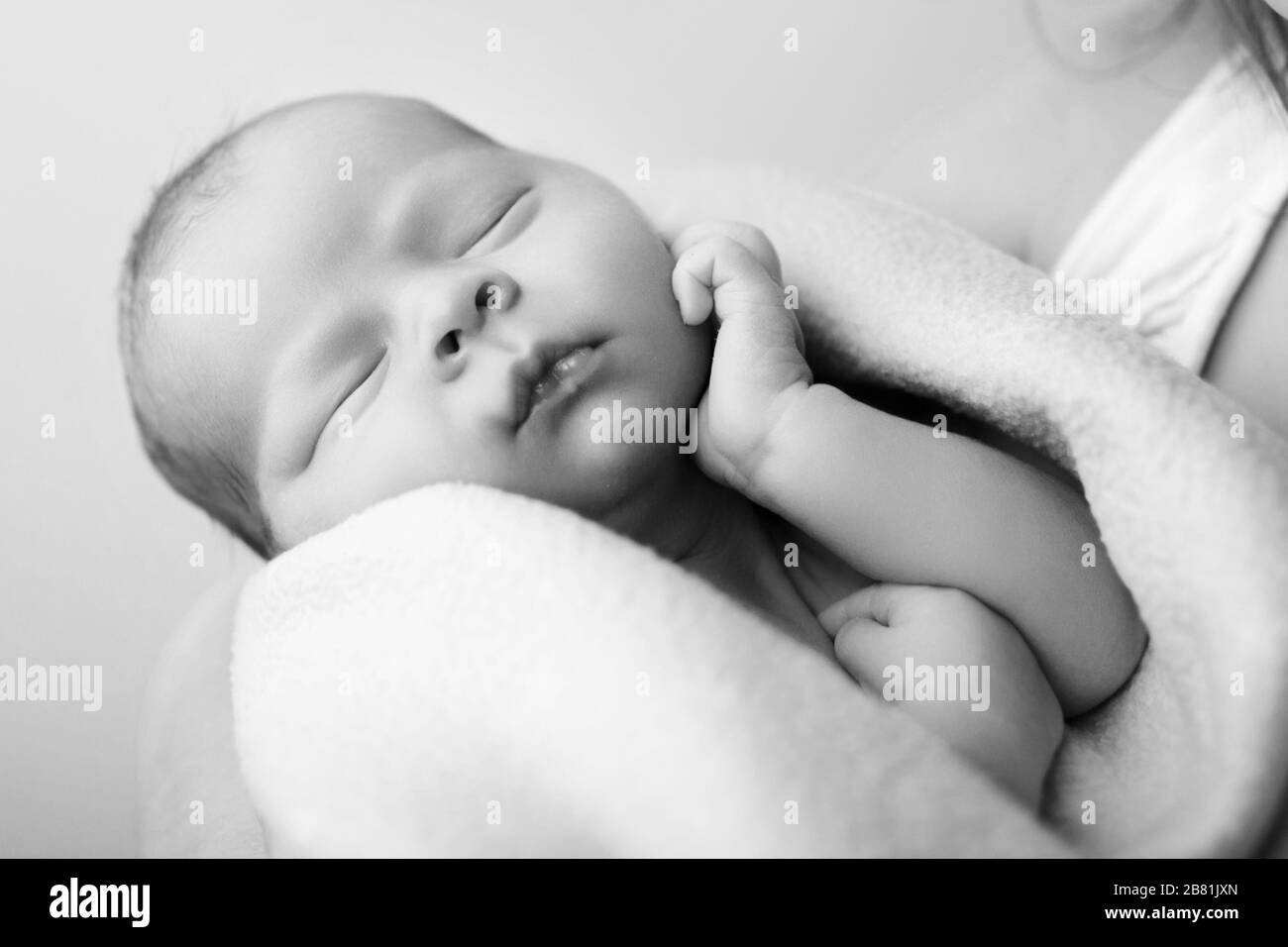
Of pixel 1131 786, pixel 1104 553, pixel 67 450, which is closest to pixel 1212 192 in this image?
pixel 1104 553

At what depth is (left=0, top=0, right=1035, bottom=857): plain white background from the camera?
107 centimetres

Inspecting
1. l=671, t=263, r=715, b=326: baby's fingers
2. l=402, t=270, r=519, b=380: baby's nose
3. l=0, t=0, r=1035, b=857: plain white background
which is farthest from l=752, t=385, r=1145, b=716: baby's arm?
l=0, t=0, r=1035, b=857: plain white background

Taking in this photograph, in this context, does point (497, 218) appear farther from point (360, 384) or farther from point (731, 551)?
point (731, 551)

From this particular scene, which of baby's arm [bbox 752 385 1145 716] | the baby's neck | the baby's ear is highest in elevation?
the baby's ear

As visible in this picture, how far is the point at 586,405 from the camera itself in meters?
0.81

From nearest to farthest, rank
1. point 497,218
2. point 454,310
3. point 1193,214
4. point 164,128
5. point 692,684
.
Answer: point 692,684 → point 454,310 → point 497,218 → point 1193,214 → point 164,128

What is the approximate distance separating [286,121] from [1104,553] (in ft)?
2.50

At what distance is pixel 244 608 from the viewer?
861mm

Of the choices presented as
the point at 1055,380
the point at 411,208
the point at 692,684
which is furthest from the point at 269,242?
the point at 1055,380

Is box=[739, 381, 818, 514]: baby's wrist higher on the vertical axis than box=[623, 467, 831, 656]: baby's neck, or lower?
higher

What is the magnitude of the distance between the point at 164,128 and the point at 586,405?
2.47 feet

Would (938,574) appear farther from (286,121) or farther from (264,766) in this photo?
(286,121)

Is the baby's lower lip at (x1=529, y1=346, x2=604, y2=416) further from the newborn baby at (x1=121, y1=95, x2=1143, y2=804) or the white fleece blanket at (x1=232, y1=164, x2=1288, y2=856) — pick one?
the white fleece blanket at (x1=232, y1=164, x2=1288, y2=856)

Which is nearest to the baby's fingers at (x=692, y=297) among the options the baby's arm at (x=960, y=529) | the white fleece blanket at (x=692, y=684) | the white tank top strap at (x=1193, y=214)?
the baby's arm at (x=960, y=529)
